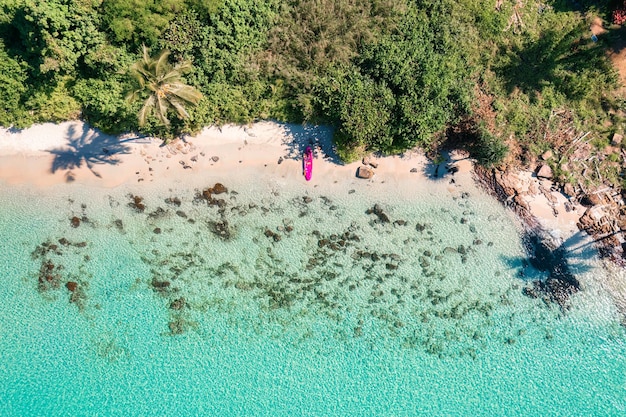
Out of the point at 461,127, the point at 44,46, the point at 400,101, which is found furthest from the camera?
the point at 461,127

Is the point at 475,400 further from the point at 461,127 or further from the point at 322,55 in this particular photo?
the point at 322,55

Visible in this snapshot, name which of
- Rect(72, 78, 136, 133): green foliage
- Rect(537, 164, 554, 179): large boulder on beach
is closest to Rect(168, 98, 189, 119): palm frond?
Rect(72, 78, 136, 133): green foliage

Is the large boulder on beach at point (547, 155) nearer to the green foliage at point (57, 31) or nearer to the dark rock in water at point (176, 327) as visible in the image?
the dark rock in water at point (176, 327)

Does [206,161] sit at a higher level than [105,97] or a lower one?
lower

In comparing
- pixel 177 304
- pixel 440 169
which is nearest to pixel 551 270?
pixel 440 169

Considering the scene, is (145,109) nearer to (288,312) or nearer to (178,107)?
(178,107)

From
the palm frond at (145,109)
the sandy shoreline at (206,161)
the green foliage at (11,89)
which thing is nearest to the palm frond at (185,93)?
the palm frond at (145,109)

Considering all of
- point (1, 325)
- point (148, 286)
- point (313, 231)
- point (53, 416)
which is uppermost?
point (313, 231)

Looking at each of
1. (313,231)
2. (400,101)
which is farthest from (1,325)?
(400,101)
